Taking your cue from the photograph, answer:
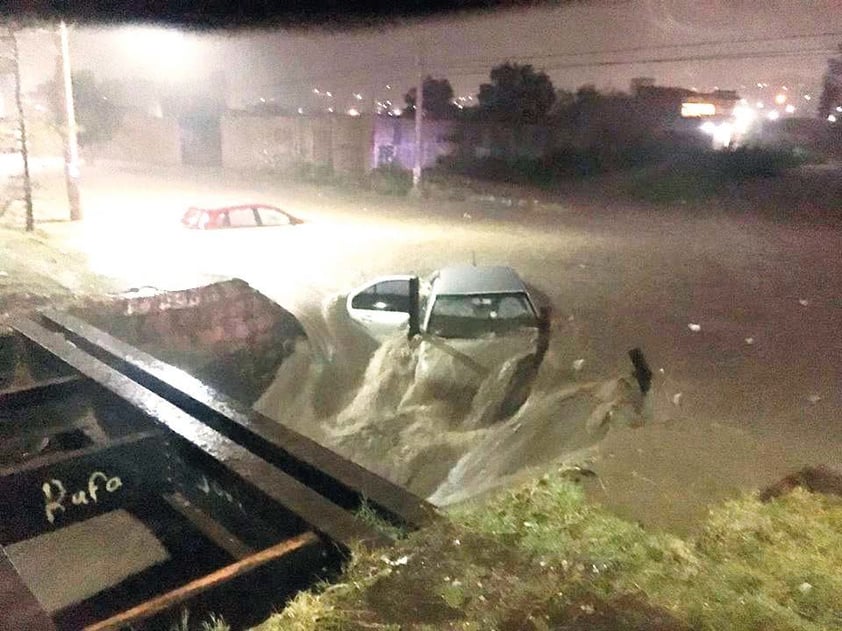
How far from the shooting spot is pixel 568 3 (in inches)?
156

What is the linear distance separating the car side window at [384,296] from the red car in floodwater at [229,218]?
336 inches

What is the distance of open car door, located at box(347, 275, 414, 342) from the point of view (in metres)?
11.6

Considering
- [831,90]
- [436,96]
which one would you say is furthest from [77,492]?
[831,90]

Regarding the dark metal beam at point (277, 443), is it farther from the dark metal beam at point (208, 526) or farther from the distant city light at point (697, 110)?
the distant city light at point (697, 110)

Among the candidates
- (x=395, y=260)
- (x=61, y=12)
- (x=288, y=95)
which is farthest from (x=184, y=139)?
(x=61, y=12)

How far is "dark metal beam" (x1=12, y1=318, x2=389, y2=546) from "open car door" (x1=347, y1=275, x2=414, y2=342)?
5.32m

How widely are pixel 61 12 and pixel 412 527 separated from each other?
3005 millimetres

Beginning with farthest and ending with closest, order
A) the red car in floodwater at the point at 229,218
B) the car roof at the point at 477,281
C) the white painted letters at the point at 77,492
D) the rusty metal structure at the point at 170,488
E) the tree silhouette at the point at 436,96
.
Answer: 1. the tree silhouette at the point at 436,96
2. the red car in floodwater at the point at 229,218
3. the car roof at the point at 477,281
4. the white painted letters at the point at 77,492
5. the rusty metal structure at the point at 170,488

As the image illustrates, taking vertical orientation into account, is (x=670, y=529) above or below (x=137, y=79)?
below

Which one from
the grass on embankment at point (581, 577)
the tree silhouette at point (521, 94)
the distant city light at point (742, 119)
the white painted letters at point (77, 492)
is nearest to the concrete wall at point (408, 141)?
the tree silhouette at point (521, 94)

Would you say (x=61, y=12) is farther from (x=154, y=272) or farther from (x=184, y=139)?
(x=184, y=139)

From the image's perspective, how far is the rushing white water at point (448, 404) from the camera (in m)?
8.06

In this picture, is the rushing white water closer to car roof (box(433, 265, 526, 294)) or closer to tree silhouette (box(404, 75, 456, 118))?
car roof (box(433, 265, 526, 294))

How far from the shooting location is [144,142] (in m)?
47.8
